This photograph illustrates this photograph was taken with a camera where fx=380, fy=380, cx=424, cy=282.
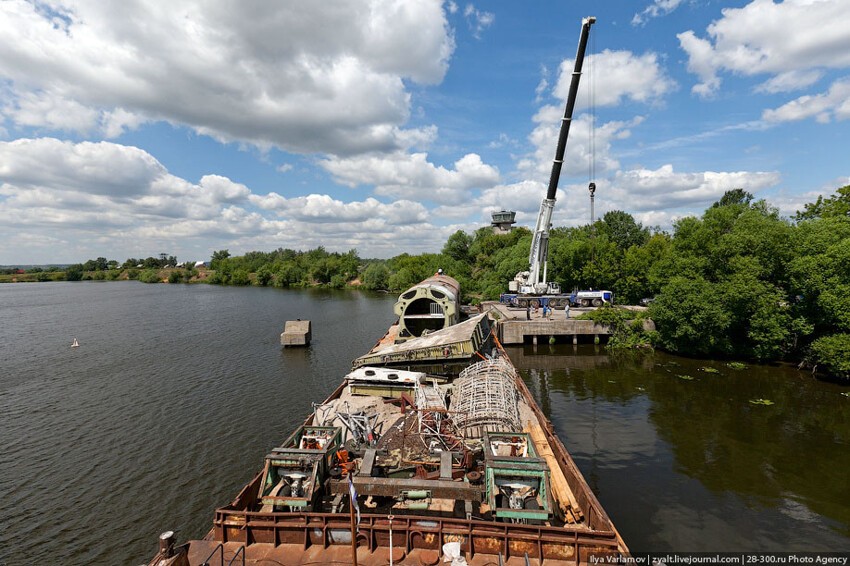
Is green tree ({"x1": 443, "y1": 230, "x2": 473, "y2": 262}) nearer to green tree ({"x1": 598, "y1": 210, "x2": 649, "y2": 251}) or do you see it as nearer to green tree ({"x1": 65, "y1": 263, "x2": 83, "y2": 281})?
green tree ({"x1": 598, "y1": 210, "x2": 649, "y2": 251})

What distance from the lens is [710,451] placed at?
1719 cm

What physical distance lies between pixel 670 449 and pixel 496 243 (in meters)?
72.5

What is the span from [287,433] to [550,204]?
3247 centimetres

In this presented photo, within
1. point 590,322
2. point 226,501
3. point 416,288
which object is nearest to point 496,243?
point 590,322

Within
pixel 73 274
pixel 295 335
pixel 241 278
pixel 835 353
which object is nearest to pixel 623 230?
pixel 835 353

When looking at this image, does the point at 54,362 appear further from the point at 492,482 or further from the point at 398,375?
the point at 492,482

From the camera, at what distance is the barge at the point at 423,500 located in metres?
8.34

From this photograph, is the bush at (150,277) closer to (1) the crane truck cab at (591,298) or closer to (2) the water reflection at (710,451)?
(1) the crane truck cab at (591,298)

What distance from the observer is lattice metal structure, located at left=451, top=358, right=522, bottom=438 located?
12461mm

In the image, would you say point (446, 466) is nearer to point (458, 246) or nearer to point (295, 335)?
point (295, 335)

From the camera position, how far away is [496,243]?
87750 mm

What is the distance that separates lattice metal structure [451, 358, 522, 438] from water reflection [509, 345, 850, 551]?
5.07m

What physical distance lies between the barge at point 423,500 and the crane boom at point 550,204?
95.0 ft

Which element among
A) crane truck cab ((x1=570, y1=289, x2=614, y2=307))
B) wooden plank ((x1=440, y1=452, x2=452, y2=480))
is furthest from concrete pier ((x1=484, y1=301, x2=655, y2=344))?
wooden plank ((x1=440, y1=452, x2=452, y2=480))
